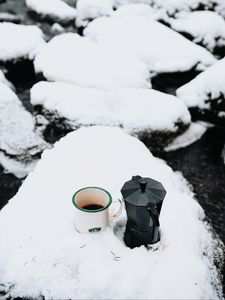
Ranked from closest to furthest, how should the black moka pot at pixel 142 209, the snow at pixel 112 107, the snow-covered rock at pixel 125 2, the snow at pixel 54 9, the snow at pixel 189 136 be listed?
the black moka pot at pixel 142 209, the snow at pixel 112 107, the snow at pixel 189 136, the snow at pixel 54 9, the snow-covered rock at pixel 125 2

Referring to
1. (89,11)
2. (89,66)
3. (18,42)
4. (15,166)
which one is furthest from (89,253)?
(89,11)

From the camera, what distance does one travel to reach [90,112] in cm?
588

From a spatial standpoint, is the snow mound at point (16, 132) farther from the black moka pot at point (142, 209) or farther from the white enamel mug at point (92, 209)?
the black moka pot at point (142, 209)

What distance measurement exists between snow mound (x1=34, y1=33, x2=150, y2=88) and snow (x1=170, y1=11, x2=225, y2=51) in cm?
222

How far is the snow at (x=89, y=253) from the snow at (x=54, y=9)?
8123mm

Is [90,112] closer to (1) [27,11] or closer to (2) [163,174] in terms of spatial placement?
(2) [163,174]

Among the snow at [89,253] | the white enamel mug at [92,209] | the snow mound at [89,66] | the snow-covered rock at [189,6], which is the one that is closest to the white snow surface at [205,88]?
the snow mound at [89,66]

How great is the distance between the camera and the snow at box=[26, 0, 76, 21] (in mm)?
10530

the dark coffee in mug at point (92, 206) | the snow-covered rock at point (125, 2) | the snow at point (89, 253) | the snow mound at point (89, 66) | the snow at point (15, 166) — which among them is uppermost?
the dark coffee in mug at point (92, 206)

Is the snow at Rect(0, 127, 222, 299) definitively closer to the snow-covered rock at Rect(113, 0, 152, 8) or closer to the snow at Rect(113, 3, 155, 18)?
the snow at Rect(113, 3, 155, 18)

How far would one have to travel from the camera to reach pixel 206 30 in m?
8.80

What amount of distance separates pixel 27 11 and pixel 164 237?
1047cm

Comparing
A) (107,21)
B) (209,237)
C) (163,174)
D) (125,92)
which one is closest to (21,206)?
(163,174)

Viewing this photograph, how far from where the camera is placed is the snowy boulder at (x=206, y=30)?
877 centimetres
